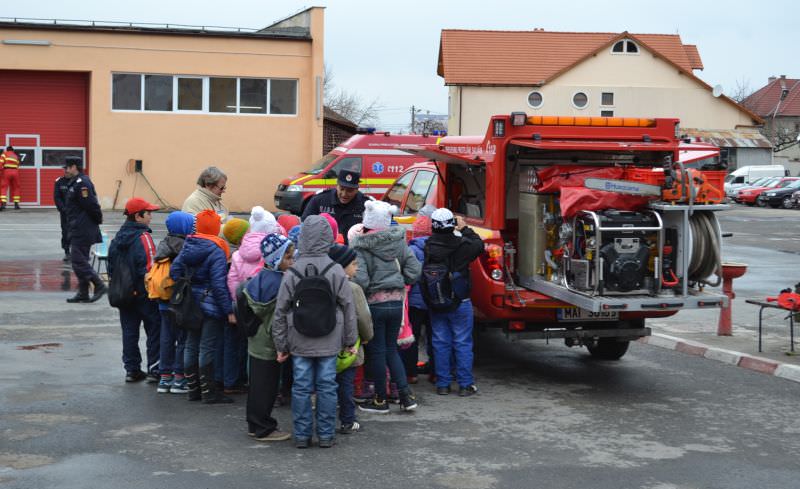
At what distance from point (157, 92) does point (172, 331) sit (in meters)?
25.8

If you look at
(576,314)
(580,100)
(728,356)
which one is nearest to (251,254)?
(576,314)

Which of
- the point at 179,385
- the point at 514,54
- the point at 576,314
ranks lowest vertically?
the point at 179,385

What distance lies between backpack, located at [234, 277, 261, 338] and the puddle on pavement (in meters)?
8.19

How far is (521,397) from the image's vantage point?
8.98 m

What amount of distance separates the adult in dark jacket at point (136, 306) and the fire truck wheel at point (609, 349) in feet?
14.6

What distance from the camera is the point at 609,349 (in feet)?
35.5

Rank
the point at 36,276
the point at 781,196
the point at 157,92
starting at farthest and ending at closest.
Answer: the point at 781,196 → the point at 157,92 → the point at 36,276

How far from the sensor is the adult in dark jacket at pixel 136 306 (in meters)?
9.15

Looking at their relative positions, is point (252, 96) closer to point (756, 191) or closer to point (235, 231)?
point (235, 231)

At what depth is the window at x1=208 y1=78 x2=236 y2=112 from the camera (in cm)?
3381

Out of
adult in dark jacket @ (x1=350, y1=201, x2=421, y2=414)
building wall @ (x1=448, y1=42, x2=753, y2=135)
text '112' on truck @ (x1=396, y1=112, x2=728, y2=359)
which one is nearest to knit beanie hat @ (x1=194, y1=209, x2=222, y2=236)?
adult in dark jacket @ (x1=350, y1=201, x2=421, y2=414)

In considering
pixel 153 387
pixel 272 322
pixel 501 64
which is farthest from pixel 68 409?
pixel 501 64

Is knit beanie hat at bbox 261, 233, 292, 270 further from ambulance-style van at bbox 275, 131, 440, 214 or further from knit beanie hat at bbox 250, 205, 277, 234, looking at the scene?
ambulance-style van at bbox 275, 131, 440, 214

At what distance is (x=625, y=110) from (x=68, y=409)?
5436 centimetres
